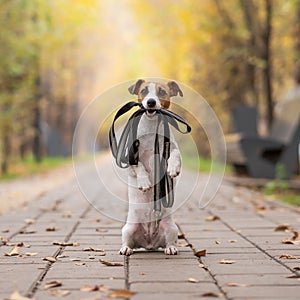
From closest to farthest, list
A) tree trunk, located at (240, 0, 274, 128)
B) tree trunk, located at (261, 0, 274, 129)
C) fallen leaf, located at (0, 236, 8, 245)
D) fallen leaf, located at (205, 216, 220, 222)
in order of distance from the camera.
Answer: fallen leaf, located at (0, 236, 8, 245), fallen leaf, located at (205, 216, 220, 222), tree trunk, located at (261, 0, 274, 129), tree trunk, located at (240, 0, 274, 128)

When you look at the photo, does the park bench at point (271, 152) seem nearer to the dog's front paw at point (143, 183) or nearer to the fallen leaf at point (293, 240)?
the fallen leaf at point (293, 240)

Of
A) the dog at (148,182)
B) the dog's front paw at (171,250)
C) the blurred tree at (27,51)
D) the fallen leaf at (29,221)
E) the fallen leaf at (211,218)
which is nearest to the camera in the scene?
the dog at (148,182)

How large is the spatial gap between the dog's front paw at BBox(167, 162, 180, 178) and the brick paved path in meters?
0.74

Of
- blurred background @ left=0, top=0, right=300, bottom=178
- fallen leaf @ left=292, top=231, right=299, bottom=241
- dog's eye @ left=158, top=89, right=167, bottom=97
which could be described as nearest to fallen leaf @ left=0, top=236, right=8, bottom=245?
dog's eye @ left=158, top=89, right=167, bottom=97

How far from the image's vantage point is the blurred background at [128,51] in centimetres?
1755

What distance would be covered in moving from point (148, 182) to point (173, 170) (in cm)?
25

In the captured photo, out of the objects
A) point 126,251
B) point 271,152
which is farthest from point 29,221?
point 271,152

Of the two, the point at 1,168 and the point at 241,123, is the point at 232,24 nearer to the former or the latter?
the point at 241,123

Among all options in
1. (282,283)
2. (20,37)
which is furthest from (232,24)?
(282,283)

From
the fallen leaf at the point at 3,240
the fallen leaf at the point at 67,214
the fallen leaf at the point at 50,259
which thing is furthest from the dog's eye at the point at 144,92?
the fallen leaf at the point at 67,214

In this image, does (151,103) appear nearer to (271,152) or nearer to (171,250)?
(171,250)

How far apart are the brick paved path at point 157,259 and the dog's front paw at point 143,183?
0.61 metres

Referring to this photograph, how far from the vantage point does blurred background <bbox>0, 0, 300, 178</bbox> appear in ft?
57.6

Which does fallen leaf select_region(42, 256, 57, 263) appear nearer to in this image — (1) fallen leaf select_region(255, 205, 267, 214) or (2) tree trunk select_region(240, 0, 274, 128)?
(1) fallen leaf select_region(255, 205, 267, 214)
